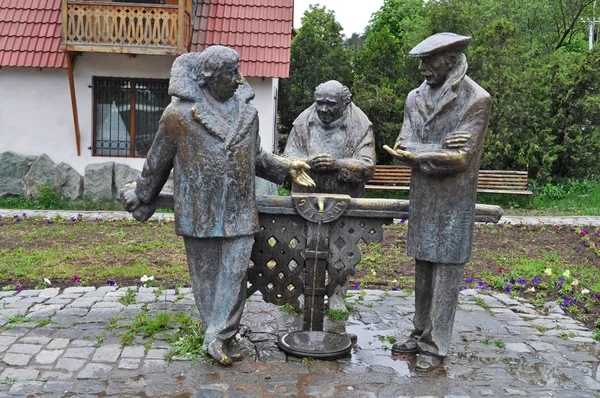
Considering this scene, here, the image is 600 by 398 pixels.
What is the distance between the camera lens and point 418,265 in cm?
484

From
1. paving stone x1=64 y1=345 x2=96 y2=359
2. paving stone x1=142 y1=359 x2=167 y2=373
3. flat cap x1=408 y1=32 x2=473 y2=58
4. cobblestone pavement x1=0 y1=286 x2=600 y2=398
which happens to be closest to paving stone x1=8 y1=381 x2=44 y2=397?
cobblestone pavement x1=0 y1=286 x2=600 y2=398

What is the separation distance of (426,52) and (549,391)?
2262mm

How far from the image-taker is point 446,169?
14.4 ft

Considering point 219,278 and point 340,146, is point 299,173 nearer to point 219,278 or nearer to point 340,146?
point 340,146

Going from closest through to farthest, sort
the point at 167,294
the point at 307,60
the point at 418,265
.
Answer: the point at 418,265 → the point at 167,294 → the point at 307,60

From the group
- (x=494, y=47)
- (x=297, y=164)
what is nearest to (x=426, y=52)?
(x=297, y=164)

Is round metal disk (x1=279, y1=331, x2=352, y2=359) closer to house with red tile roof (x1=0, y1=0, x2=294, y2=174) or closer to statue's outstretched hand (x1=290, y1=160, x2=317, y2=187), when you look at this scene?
statue's outstretched hand (x1=290, y1=160, x2=317, y2=187)

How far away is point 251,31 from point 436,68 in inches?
395

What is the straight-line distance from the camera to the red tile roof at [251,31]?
13.6m

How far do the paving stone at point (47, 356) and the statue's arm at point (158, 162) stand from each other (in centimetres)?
120

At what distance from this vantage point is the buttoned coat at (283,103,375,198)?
17.6ft

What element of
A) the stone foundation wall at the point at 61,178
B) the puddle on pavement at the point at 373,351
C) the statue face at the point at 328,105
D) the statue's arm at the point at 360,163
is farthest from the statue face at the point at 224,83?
the stone foundation wall at the point at 61,178

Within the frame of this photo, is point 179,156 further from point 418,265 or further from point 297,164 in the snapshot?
point 418,265

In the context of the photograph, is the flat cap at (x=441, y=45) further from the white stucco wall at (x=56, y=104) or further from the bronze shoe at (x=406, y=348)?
the white stucco wall at (x=56, y=104)
